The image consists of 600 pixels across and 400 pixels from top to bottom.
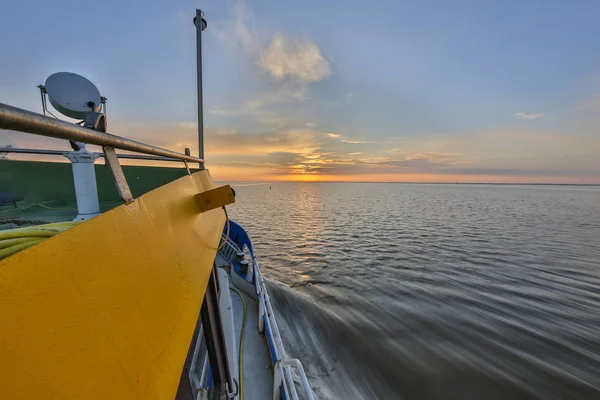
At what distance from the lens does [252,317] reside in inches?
224

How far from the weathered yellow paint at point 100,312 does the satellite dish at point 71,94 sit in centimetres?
257

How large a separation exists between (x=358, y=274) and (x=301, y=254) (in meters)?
4.30

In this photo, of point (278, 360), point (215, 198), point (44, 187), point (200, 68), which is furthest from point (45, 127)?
point (44, 187)

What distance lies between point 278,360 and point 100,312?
3072 mm

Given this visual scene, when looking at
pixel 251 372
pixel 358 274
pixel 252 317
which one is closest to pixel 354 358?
pixel 252 317

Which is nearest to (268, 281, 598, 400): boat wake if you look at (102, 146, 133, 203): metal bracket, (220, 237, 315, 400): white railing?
(220, 237, 315, 400): white railing

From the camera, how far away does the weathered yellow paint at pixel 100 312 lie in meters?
0.62

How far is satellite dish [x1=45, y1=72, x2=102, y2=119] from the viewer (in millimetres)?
2951

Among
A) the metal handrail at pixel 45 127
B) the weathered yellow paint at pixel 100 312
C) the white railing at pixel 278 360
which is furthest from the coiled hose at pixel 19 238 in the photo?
the white railing at pixel 278 360

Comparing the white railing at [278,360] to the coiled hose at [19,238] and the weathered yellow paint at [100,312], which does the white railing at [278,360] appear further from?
the coiled hose at [19,238]

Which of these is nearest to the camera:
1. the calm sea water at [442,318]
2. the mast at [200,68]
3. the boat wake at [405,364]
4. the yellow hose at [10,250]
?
the yellow hose at [10,250]

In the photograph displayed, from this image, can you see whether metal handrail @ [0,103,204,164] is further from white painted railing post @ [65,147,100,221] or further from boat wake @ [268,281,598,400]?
boat wake @ [268,281,598,400]

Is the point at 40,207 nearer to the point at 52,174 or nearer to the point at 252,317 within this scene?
the point at 52,174

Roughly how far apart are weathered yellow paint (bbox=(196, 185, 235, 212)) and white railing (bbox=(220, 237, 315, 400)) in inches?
23.9
